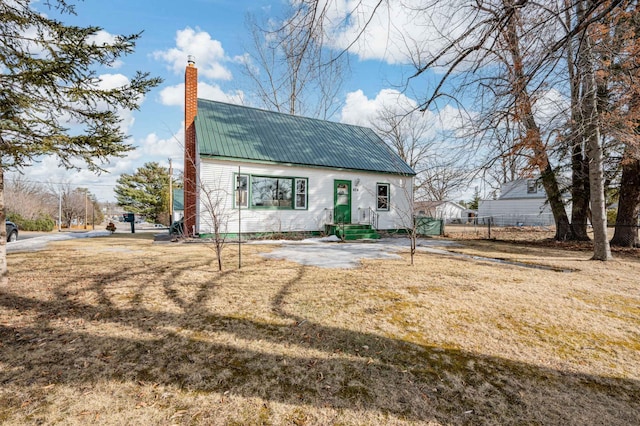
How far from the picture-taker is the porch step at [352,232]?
41.3 ft

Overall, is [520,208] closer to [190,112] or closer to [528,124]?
[528,124]

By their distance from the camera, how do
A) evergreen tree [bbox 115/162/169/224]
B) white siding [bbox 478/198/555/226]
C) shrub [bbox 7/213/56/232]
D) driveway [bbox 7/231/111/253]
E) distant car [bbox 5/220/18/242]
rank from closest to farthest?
driveway [bbox 7/231/111/253], distant car [bbox 5/220/18/242], shrub [bbox 7/213/56/232], white siding [bbox 478/198/555/226], evergreen tree [bbox 115/162/169/224]

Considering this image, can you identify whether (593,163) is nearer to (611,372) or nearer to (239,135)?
(611,372)

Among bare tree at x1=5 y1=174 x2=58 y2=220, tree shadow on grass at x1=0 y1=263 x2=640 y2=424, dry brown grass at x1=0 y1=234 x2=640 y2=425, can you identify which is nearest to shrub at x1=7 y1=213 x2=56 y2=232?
bare tree at x1=5 y1=174 x2=58 y2=220

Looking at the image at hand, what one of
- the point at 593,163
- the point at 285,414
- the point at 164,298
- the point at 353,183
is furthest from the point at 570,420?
the point at 353,183

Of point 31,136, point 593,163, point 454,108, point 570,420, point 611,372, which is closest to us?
point 570,420

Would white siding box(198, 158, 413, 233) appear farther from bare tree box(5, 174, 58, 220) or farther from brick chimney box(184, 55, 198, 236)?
bare tree box(5, 174, 58, 220)

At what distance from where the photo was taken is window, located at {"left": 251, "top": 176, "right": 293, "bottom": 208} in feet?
41.5

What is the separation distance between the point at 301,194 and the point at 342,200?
82.1 inches

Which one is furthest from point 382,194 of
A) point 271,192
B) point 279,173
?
point 271,192

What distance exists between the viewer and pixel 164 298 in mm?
4297

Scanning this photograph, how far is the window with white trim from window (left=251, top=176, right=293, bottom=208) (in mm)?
4583

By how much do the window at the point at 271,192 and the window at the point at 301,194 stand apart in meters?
0.32

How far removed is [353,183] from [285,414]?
13029 mm
